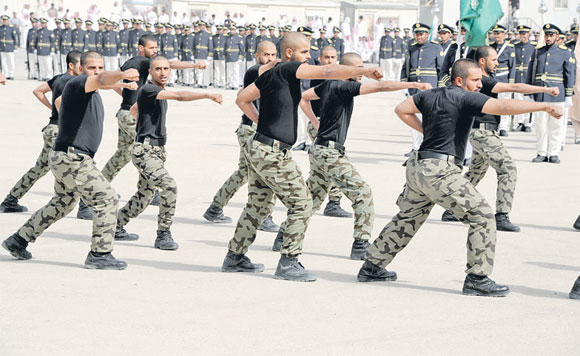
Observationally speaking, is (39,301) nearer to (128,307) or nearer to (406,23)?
(128,307)

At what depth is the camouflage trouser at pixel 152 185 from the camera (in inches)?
327

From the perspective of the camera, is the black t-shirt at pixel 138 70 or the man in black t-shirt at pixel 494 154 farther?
the black t-shirt at pixel 138 70

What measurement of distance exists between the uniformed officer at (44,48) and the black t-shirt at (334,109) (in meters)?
25.5

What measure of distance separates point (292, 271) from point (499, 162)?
336cm

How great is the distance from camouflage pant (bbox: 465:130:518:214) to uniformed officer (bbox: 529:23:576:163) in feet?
16.9

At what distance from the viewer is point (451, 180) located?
22.1ft

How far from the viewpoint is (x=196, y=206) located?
416 inches

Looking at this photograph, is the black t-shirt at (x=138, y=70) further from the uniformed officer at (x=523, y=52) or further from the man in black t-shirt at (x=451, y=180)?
the uniformed officer at (x=523, y=52)

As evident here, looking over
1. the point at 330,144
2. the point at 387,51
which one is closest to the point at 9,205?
the point at 330,144

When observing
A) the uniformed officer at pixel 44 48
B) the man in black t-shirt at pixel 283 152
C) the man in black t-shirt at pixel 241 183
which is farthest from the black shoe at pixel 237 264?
the uniformed officer at pixel 44 48

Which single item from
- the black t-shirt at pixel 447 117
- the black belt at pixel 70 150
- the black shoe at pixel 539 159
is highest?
the black t-shirt at pixel 447 117

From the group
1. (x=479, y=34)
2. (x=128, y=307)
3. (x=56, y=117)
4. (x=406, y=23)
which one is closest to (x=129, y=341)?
(x=128, y=307)

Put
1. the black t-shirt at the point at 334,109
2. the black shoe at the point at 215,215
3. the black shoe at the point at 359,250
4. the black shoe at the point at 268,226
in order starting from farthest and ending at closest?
the black shoe at the point at 215,215
the black shoe at the point at 268,226
the black t-shirt at the point at 334,109
the black shoe at the point at 359,250

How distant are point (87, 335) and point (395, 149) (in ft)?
35.9
